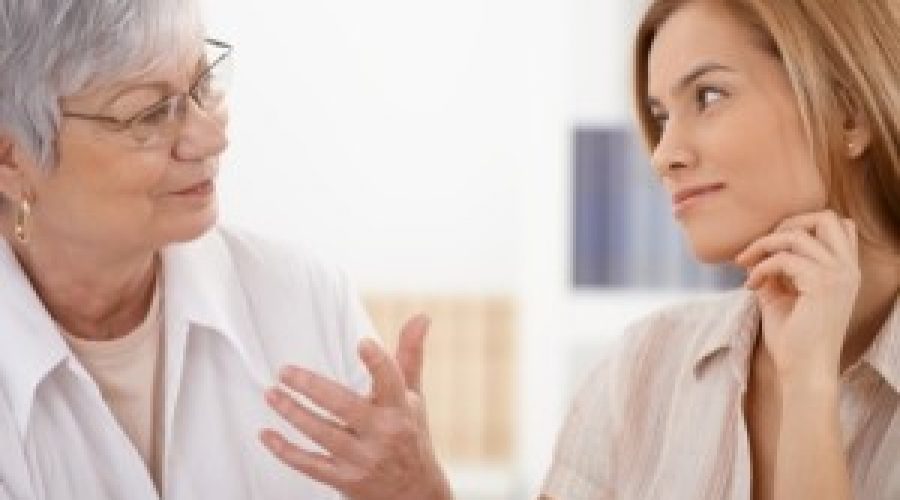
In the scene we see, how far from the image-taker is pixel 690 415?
184 centimetres

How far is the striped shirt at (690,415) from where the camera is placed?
1.70m

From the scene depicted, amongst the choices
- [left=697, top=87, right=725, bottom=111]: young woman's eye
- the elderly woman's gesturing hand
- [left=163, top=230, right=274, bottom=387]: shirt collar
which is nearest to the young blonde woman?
[left=697, top=87, right=725, bottom=111]: young woman's eye

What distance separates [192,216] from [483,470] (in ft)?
9.13

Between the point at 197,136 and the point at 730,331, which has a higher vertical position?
the point at 197,136

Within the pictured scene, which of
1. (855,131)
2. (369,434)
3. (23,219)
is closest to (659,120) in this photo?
(855,131)

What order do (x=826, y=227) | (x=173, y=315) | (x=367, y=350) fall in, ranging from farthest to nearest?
1. (x=173, y=315)
2. (x=367, y=350)
3. (x=826, y=227)

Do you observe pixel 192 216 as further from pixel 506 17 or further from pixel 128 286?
pixel 506 17

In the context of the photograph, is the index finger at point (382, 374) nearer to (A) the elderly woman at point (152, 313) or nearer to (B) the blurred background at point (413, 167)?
(A) the elderly woman at point (152, 313)

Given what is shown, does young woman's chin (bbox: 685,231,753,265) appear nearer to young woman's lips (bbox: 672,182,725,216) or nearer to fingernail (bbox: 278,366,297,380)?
young woman's lips (bbox: 672,182,725,216)

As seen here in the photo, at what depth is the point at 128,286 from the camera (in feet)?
6.55

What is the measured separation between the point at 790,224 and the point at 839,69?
177 millimetres

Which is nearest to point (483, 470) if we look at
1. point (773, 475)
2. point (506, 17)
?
point (506, 17)

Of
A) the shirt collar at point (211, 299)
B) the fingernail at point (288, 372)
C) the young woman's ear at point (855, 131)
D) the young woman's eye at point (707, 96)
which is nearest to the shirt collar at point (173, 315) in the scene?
the shirt collar at point (211, 299)

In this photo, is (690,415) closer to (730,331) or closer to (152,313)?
(730,331)
